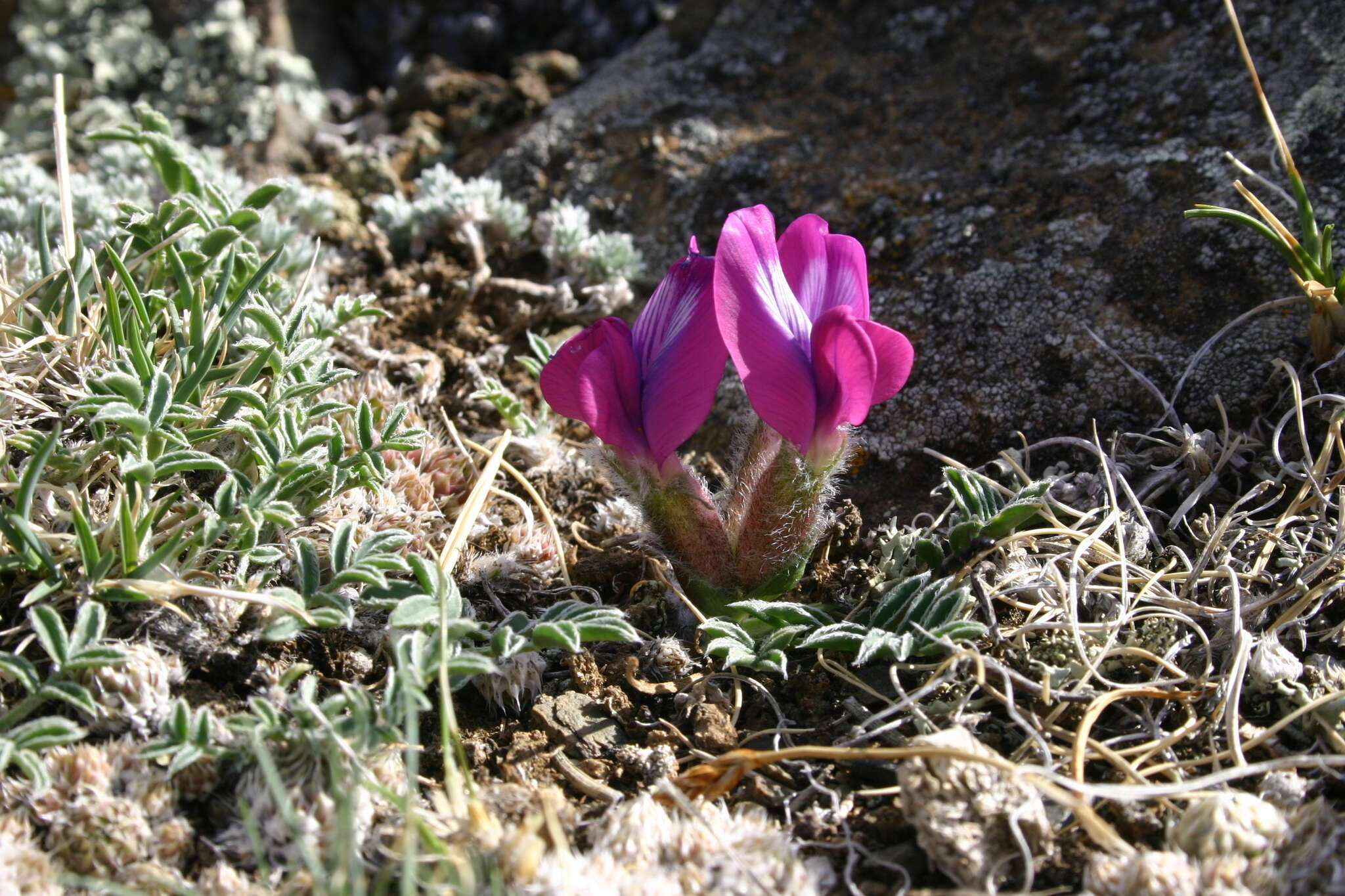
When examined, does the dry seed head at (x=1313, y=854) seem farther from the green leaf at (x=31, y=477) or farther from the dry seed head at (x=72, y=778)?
the green leaf at (x=31, y=477)

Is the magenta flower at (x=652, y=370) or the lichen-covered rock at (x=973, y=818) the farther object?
the magenta flower at (x=652, y=370)

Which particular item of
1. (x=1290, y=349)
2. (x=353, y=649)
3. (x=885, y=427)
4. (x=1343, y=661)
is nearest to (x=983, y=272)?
(x=885, y=427)

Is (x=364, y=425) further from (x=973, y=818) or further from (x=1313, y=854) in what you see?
(x=1313, y=854)

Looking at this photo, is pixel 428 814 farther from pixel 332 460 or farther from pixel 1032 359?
pixel 1032 359

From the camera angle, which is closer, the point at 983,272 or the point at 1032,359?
the point at 1032,359

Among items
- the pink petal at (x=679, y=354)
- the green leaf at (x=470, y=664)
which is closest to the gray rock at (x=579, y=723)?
the green leaf at (x=470, y=664)

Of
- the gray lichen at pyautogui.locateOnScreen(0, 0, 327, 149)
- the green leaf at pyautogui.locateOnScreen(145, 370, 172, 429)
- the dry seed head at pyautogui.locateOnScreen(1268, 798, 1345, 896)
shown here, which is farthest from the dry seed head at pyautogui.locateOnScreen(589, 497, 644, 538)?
the gray lichen at pyautogui.locateOnScreen(0, 0, 327, 149)
